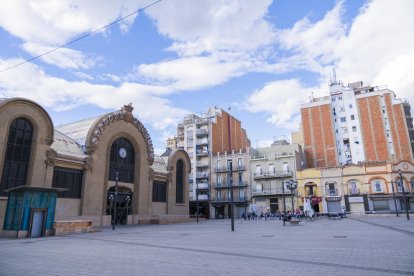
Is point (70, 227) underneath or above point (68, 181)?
underneath

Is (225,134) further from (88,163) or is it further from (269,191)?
(88,163)

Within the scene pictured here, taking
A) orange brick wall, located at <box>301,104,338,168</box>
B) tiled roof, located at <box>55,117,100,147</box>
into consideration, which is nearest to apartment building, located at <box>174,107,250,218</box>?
orange brick wall, located at <box>301,104,338,168</box>

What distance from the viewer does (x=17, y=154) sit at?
26375 mm

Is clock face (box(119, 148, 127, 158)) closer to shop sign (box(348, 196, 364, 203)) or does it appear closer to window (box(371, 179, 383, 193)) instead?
shop sign (box(348, 196, 364, 203))

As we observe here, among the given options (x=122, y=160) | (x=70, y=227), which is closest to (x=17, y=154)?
(x=70, y=227)

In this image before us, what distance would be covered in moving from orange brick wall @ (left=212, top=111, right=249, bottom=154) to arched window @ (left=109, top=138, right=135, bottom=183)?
29.9 meters

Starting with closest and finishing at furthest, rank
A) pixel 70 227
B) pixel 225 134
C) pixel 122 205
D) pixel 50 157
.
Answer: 1. pixel 70 227
2. pixel 50 157
3. pixel 122 205
4. pixel 225 134

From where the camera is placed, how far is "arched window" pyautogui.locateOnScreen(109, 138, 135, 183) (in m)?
36.1

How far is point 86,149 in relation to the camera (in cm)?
3266

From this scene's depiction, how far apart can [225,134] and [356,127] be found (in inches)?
1113

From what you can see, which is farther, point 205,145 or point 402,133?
point 205,145

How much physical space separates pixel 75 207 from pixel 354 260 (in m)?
28.0

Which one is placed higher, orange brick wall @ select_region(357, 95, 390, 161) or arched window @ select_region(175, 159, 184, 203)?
orange brick wall @ select_region(357, 95, 390, 161)

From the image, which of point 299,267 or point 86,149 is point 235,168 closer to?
Result: point 86,149
